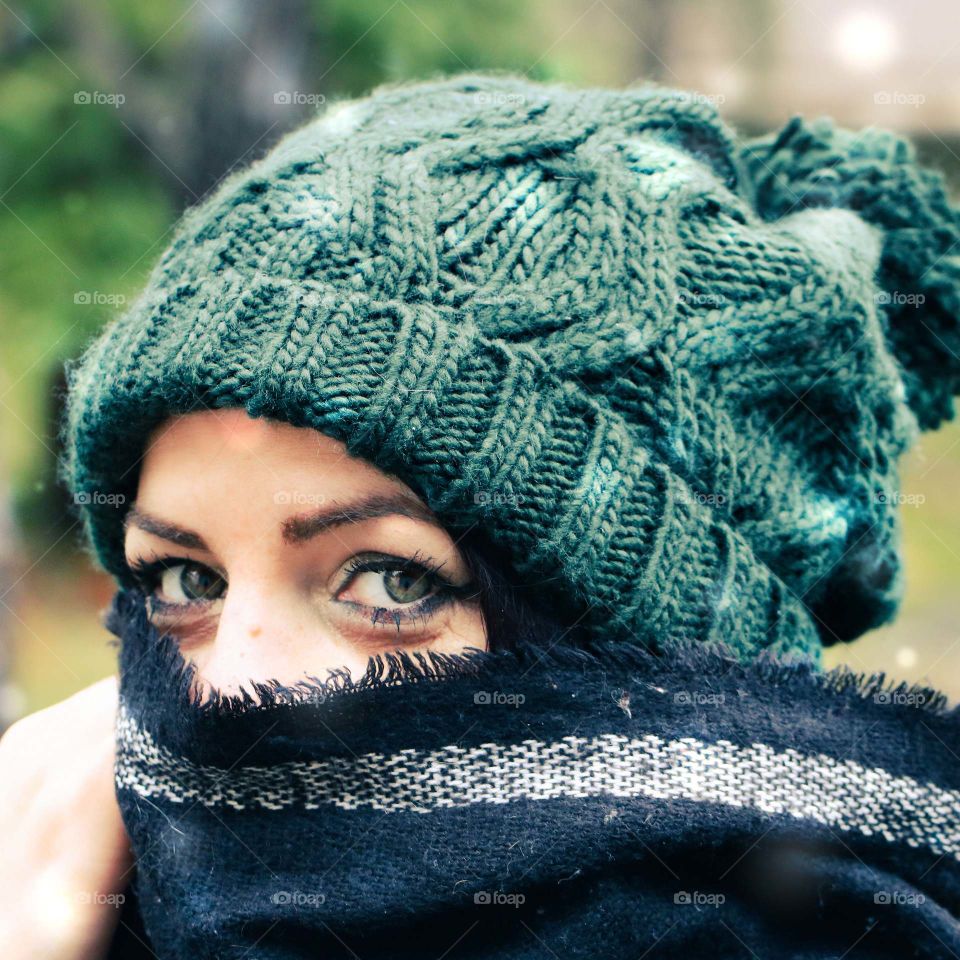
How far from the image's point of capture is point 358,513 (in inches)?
56.1

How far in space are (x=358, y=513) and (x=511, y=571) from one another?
0.77 feet

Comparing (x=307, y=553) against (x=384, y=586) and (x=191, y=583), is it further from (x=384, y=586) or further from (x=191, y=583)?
(x=191, y=583)

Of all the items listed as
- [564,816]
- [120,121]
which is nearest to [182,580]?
[564,816]

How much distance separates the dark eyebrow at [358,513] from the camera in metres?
1.42

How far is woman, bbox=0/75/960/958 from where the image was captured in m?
1.36

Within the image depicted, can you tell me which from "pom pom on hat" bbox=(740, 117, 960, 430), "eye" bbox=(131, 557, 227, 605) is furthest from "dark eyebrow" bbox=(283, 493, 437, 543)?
"pom pom on hat" bbox=(740, 117, 960, 430)

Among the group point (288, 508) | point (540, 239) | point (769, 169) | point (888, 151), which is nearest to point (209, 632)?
point (288, 508)

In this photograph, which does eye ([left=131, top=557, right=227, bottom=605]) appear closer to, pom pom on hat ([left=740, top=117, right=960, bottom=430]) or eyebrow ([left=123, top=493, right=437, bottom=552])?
eyebrow ([left=123, top=493, right=437, bottom=552])

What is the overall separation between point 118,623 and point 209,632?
0.23 metres

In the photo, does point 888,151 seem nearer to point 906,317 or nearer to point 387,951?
point 906,317

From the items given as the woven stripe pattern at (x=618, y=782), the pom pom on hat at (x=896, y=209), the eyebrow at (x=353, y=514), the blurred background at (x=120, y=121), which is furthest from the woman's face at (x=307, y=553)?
the blurred background at (x=120, y=121)

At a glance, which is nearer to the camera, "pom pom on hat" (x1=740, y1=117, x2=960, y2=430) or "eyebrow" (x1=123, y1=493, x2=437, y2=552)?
"eyebrow" (x1=123, y1=493, x2=437, y2=552)

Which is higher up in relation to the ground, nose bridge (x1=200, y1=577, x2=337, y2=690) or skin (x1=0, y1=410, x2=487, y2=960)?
skin (x1=0, y1=410, x2=487, y2=960)

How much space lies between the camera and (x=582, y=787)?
4.41 feet
